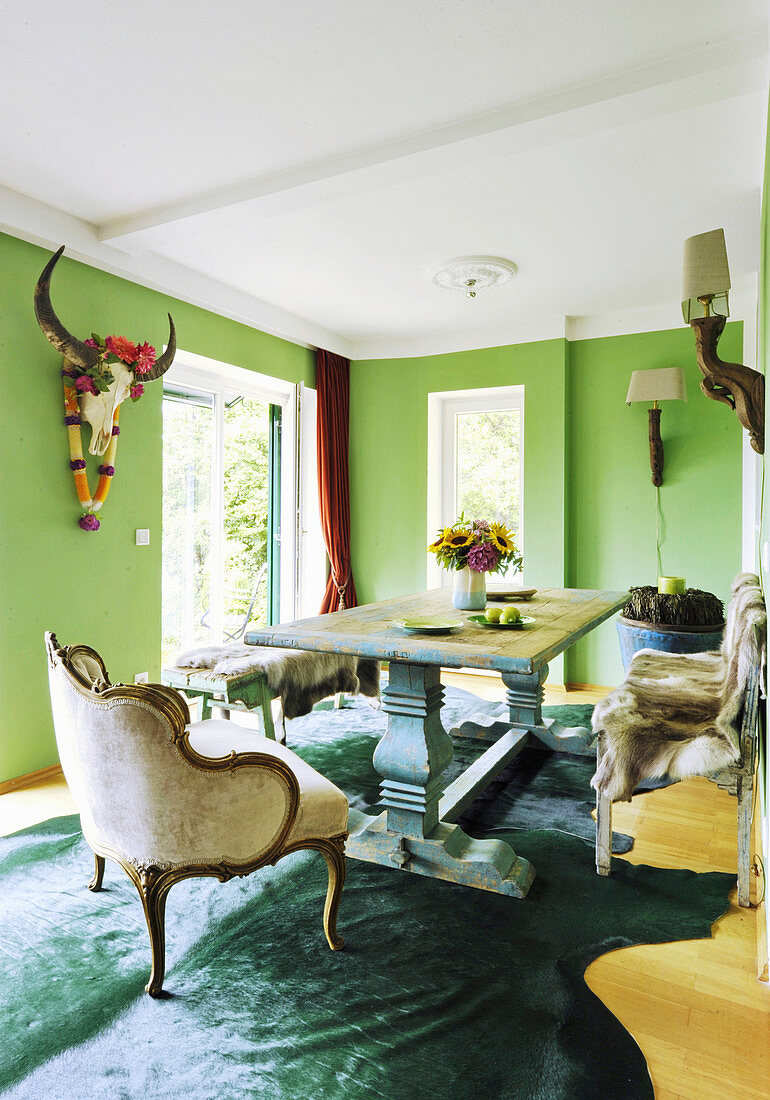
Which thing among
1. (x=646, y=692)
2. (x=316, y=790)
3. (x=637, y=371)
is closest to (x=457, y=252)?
(x=637, y=371)

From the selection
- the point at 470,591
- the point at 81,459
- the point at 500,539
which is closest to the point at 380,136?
the point at 500,539

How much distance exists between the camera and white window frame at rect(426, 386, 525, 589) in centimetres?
509

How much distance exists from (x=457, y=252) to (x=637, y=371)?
147 centimetres

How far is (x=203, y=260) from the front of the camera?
367 cm

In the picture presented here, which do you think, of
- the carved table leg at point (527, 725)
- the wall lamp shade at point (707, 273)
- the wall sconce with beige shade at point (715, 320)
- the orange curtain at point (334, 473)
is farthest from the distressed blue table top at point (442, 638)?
the orange curtain at point (334, 473)

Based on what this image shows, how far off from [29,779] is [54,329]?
1991 mm

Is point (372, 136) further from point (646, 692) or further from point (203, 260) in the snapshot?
point (646, 692)

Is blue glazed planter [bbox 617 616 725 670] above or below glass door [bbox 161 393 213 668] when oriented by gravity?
below

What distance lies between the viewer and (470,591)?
273 cm

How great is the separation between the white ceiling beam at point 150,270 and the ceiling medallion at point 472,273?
1.17m

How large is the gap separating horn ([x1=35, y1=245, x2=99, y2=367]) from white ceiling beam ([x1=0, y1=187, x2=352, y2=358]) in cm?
20

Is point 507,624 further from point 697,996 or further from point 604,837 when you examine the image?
point 697,996

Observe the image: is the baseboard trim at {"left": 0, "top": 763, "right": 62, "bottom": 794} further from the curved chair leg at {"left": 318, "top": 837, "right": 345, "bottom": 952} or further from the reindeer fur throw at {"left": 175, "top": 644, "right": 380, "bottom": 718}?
the curved chair leg at {"left": 318, "top": 837, "right": 345, "bottom": 952}

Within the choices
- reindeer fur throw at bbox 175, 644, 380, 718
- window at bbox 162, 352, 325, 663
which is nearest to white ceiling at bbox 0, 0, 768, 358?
window at bbox 162, 352, 325, 663
